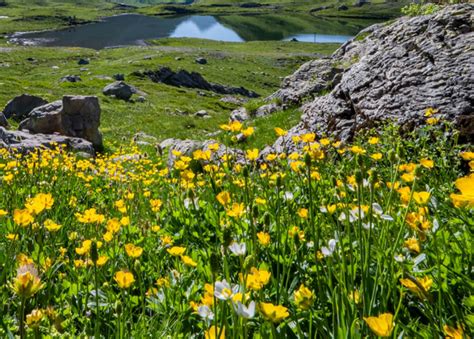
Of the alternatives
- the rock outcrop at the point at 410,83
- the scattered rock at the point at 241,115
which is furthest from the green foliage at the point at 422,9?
the scattered rock at the point at 241,115

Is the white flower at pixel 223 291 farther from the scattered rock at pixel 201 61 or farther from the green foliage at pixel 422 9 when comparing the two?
the scattered rock at pixel 201 61

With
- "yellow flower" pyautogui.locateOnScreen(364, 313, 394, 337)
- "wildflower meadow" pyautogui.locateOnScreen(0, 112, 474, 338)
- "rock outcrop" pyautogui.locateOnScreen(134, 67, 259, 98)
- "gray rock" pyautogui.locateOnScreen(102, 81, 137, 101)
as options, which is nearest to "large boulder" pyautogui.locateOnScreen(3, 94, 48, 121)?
"gray rock" pyautogui.locateOnScreen(102, 81, 137, 101)

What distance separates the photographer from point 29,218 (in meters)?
2.29

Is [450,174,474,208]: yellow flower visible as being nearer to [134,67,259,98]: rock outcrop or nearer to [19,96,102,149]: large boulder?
[19,96,102,149]: large boulder

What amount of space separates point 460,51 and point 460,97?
1.29 metres

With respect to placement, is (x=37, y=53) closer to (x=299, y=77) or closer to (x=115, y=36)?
(x=115, y=36)

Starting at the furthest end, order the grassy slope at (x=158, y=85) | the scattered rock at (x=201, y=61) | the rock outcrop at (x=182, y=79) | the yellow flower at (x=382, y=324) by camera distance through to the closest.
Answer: the scattered rock at (x=201, y=61), the rock outcrop at (x=182, y=79), the grassy slope at (x=158, y=85), the yellow flower at (x=382, y=324)

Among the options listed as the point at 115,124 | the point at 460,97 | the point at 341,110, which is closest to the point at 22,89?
the point at 115,124

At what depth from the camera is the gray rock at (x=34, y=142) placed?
11891 mm

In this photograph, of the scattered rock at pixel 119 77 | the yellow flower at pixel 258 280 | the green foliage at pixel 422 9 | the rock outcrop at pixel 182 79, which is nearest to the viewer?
the yellow flower at pixel 258 280

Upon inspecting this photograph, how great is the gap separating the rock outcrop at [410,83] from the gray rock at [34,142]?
7.10 meters

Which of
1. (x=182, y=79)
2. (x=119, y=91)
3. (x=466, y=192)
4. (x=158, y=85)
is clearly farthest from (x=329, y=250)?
(x=182, y=79)

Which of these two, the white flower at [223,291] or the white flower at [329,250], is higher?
the white flower at [223,291]

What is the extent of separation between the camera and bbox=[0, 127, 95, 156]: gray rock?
468 inches
